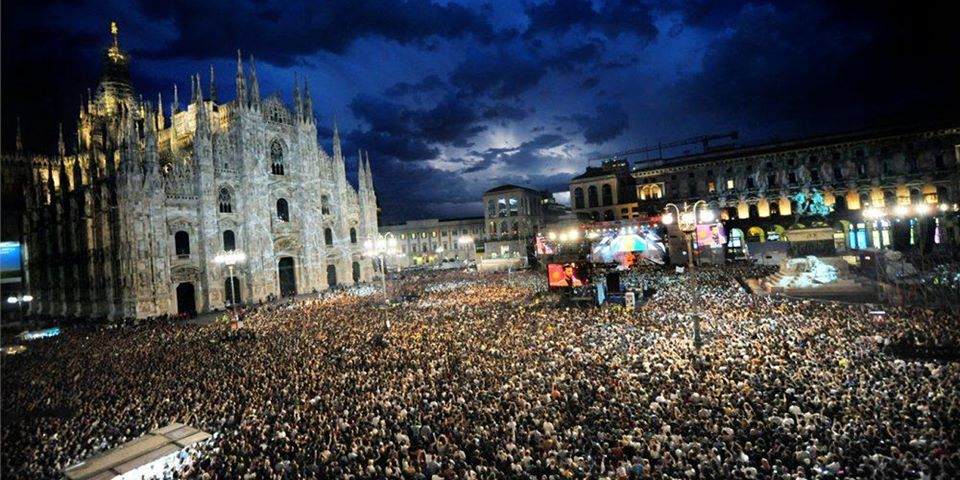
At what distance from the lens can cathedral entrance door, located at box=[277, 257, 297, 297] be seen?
1813 inches

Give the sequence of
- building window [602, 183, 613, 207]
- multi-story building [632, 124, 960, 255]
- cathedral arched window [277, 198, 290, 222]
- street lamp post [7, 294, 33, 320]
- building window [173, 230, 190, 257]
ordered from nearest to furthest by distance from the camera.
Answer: building window [173, 230, 190, 257] < street lamp post [7, 294, 33, 320] < cathedral arched window [277, 198, 290, 222] < multi-story building [632, 124, 960, 255] < building window [602, 183, 613, 207]

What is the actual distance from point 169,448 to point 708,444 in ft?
37.6

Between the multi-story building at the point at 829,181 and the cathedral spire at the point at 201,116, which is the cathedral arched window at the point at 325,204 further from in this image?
the multi-story building at the point at 829,181

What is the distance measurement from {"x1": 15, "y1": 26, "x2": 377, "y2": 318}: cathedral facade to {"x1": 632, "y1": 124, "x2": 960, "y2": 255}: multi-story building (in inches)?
1695

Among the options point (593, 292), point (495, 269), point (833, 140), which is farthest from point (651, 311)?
point (833, 140)

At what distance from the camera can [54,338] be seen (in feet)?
87.3

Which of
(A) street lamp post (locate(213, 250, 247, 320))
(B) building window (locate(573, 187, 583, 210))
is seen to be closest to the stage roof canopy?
(A) street lamp post (locate(213, 250, 247, 320))

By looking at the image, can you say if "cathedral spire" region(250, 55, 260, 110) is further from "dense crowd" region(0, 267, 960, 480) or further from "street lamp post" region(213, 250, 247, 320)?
"dense crowd" region(0, 267, 960, 480)

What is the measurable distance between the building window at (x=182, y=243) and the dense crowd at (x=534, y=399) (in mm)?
18320

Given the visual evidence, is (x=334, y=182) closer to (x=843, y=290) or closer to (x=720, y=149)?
(x=843, y=290)

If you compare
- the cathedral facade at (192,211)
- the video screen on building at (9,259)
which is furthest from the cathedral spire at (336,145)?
the video screen on building at (9,259)

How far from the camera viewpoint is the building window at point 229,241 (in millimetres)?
41938

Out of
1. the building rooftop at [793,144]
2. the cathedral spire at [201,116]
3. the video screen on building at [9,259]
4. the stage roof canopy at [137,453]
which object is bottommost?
the stage roof canopy at [137,453]

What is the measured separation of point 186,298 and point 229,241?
6.22m
